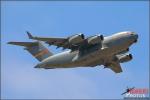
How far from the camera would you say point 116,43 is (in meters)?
38.6

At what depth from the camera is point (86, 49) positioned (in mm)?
40312

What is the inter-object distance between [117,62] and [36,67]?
23.5 ft

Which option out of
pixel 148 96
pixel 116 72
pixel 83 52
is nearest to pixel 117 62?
pixel 116 72

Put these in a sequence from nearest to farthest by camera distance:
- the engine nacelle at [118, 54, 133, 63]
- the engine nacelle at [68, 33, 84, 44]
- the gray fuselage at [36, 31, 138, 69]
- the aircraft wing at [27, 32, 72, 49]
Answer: the gray fuselage at [36, 31, 138, 69] < the aircraft wing at [27, 32, 72, 49] < the engine nacelle at [68, 33, 84, 44] < the engine nacelle at [118, 54, 133, 63]

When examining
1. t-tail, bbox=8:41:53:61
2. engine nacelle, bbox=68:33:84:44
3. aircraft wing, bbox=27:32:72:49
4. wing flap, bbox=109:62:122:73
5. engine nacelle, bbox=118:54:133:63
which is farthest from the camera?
t-tail, bbox=8:41:53:61

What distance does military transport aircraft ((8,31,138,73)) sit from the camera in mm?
38750

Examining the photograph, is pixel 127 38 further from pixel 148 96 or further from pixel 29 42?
pixel 148 96

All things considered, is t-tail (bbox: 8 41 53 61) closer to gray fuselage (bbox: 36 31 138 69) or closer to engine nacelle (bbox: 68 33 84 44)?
gray fuselage (bbox: 36 31 138 69)

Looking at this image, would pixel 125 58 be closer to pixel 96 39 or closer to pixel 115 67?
pixel 115 67

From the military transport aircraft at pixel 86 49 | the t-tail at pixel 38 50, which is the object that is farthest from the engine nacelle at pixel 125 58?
the t-tail at pixel 38 50

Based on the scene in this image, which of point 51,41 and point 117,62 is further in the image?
point 117,62

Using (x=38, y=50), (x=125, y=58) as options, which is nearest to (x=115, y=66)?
(x=125, y=58)

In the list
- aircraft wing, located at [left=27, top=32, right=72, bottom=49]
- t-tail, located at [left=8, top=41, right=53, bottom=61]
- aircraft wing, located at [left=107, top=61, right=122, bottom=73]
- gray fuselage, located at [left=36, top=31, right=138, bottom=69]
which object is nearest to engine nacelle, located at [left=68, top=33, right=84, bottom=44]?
aircraft wing, located at [left=27, top=32, right=72, bottom=49]

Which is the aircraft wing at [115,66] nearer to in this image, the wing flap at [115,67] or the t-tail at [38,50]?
the wing flap at [115,67]
